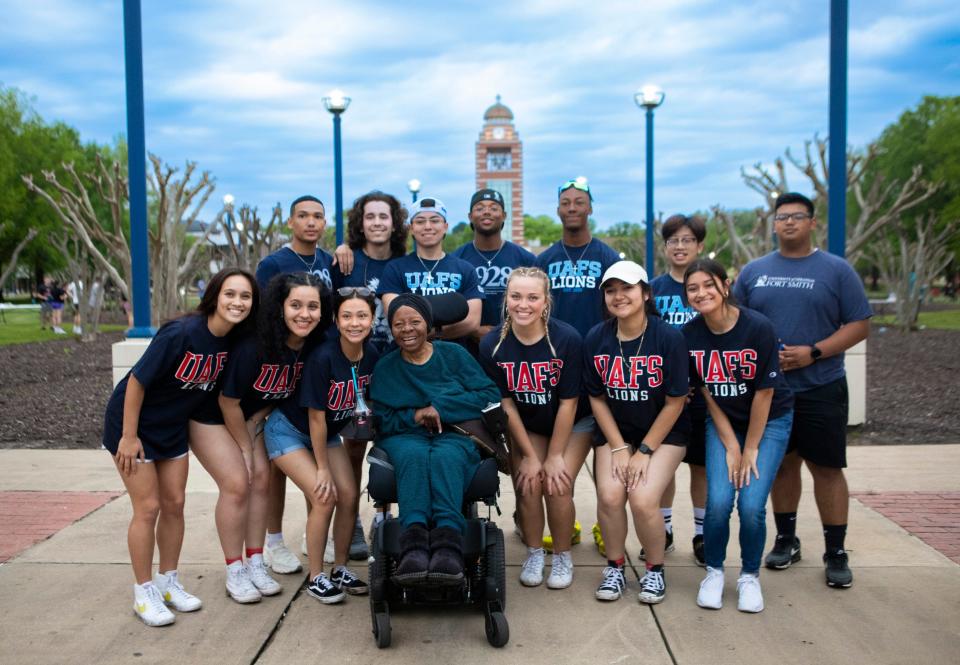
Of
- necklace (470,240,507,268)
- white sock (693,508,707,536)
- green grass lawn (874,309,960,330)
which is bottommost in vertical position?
white sock (693,508,707,536)

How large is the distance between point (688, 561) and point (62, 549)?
3.56 m

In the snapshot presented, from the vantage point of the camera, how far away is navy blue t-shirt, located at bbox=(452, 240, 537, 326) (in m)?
5.01

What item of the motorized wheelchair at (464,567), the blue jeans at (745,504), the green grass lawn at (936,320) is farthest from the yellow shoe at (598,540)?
the green grass lawn at (936,320)

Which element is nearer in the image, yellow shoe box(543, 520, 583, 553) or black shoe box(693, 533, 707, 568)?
black shoe box(693, 533, 707, 568)

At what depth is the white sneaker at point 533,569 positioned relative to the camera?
13.7 ft

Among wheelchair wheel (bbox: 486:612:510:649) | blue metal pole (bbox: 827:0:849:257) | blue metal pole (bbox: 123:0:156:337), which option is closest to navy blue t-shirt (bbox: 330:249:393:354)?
wheelchair wheel (bbox: 486:612:510:649)

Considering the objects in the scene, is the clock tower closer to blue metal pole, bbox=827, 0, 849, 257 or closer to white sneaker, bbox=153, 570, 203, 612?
blue metal pole, bbox=827, 0, 849, 257

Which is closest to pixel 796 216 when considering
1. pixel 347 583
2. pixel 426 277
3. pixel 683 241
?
pixel 683 241

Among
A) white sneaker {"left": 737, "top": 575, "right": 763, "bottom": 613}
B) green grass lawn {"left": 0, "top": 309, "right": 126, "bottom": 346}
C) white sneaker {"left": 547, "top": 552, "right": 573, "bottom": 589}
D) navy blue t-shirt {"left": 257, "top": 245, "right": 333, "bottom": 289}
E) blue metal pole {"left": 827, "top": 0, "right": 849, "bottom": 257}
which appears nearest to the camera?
white sneaker {"left": 737, "top": 575, "right": 763, "bottom": 613}

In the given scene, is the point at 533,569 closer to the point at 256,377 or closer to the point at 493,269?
the point at 256,377

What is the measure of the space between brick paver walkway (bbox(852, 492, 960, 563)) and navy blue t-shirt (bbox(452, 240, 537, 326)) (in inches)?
110

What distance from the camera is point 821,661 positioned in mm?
3258

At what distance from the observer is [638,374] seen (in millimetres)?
4004

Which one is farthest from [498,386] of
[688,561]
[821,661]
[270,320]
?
[821,661]
